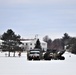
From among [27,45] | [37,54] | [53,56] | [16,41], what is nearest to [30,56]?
[37,54]

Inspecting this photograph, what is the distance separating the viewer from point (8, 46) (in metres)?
74.5

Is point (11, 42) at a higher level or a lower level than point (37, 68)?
higher

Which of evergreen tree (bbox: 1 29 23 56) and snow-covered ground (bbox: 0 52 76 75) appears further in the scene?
evergreen tree (bbox: 1 29 23 56)

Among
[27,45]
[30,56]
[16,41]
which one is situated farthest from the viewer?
[27,45]

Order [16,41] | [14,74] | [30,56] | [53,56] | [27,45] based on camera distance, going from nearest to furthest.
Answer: [14,74], [30,56], [53,56], [16,41], [27,45]

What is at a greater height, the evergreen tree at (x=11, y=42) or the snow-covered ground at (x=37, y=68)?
the evergreen tree at (x=11, y=42)

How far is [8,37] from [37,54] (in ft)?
82.1

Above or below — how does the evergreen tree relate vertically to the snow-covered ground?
above

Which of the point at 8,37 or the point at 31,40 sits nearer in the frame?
the point at 8,37

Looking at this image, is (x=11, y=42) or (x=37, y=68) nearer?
(x=37, y=68)

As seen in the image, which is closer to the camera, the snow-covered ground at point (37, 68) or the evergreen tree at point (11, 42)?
the snow-covered ground at point (37, 68)

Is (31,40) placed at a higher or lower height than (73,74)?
higher

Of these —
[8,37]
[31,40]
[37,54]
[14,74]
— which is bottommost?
[14,74]

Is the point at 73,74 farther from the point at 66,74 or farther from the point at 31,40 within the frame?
the point at 31,40
